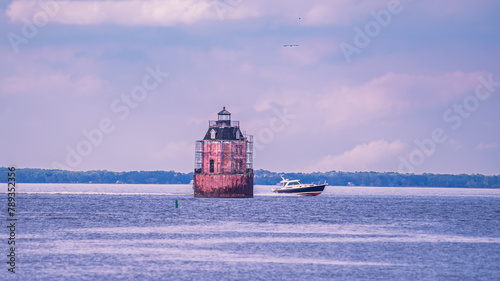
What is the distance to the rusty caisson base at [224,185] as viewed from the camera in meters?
134

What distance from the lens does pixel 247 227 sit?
78.6 m

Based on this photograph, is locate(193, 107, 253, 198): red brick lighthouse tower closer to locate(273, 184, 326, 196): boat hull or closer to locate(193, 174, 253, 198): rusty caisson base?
locate(193, 174, 253, 198): rusty caisson base

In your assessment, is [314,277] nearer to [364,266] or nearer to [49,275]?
[364,266]

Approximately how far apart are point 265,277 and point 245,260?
731 centimetres

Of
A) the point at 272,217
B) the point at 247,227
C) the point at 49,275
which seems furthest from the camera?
the point at 272,217

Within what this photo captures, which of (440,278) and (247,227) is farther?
(247,227)

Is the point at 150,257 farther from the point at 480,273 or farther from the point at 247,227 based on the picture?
the point at 247,227

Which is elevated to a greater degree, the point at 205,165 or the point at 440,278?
the point at 205,165

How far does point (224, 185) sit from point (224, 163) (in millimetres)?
3835

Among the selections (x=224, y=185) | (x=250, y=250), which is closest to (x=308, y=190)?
(x=224, y=185)

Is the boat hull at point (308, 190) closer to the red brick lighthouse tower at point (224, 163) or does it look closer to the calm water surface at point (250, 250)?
the red brick lighthouse tower at point (224, 163)

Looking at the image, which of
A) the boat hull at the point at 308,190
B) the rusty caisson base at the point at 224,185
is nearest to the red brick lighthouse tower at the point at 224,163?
the rusty caisson base at the point at 224,185

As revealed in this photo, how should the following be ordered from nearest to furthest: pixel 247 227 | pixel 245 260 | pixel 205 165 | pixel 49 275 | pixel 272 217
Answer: pixel 49 275 → pixel 245 260 → pixel 247 227 → pixel 272 217 → pixel 205 165

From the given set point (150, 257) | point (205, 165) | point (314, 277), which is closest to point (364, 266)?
point (314, 277)
